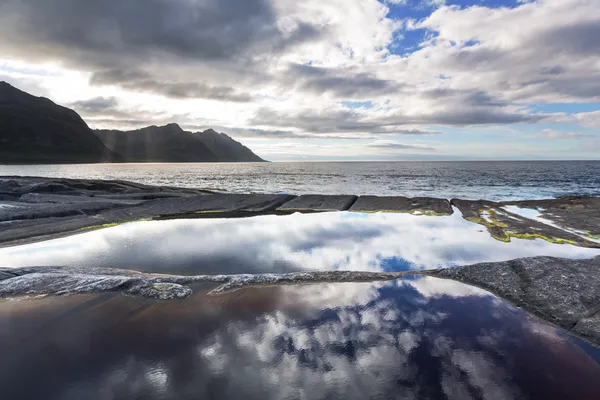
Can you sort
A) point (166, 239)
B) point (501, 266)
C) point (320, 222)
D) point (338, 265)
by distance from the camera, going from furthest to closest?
point (320, 222), point (166, 239), point (338, 265), point (501, 266)

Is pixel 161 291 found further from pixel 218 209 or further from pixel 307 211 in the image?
pixel 307 211

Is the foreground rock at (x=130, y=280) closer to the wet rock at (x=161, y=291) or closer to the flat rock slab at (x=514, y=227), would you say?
the wet rock at (x=161, y=291)

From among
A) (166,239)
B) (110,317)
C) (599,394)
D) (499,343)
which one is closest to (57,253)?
(166,239)

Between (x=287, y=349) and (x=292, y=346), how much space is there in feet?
0.79

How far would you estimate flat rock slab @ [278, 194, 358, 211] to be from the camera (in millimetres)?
43969

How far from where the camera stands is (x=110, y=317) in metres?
12.8

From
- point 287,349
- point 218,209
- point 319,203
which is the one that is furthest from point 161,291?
point 319,203

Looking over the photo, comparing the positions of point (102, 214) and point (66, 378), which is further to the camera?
point (102, 214)

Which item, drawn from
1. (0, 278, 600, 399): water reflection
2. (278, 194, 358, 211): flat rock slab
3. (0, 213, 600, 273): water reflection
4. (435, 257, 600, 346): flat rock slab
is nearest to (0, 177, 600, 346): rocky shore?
(435, 257, 600, 346): flat rock slab

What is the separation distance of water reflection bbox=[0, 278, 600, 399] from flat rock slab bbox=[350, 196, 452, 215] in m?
27.8

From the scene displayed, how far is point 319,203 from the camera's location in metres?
47.2

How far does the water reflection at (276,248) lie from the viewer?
65.3ft

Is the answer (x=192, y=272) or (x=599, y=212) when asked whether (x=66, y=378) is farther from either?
(x=599, y=212)

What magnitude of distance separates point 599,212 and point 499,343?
38.3 m
